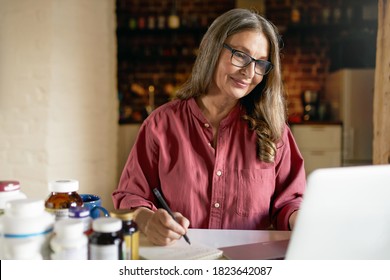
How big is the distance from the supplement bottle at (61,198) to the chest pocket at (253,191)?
1.89 ft

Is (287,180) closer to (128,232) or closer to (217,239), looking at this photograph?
(217,239)

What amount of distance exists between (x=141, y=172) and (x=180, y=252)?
0.45 meters

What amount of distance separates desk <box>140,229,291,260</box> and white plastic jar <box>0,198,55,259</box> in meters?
0.28

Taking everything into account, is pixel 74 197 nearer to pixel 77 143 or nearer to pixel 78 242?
pixel 78 242

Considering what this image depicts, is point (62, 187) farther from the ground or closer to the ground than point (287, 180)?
farther from the ground

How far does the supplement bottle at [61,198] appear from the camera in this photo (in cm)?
75

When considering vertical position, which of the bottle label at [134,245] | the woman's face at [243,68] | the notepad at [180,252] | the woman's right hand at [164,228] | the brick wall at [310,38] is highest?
the brick wall at [310,38]

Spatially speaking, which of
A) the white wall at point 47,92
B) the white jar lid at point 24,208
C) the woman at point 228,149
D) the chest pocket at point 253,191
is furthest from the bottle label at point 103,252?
the white wall at point 47,92

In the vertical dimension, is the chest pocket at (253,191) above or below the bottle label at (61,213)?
below

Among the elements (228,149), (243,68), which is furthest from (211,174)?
(243,68)

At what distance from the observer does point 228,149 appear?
1293 millimetres

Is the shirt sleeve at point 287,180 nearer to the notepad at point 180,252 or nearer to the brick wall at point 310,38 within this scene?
the notepad at point 180,252

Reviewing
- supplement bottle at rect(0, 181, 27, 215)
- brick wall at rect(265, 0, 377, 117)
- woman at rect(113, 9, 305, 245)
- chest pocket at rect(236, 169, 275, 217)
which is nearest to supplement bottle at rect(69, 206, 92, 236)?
supplement bottle at rect(0, 181, 27, 215)
